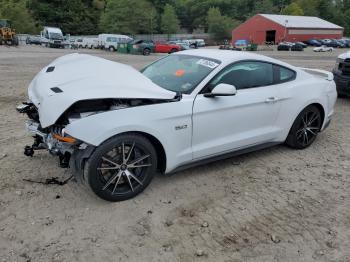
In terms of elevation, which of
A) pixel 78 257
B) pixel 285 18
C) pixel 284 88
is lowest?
pixel 78 257

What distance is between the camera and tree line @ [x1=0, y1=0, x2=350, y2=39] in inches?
2594

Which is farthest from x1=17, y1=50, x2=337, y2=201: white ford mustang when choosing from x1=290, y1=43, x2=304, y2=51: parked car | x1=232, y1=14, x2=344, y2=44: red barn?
x1=232, y1=14, x2=344, y2=44: red barn

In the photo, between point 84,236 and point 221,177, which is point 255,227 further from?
point 84,236

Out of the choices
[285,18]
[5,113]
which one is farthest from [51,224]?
[285,18]

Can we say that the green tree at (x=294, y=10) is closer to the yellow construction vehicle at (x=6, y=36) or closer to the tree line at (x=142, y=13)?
the tree line at (x=142, y=13)

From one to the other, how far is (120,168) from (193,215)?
885 mm

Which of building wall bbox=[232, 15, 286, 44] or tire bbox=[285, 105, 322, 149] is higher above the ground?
building wall bbox=[232, 15, 286, 44]

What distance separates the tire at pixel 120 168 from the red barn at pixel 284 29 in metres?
70.0

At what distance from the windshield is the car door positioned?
17cm

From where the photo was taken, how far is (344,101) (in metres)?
8.84

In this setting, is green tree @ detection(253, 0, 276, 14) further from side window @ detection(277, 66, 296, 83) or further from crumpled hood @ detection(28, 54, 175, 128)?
crumpled hood @ detection(28, 54, 175, 128)

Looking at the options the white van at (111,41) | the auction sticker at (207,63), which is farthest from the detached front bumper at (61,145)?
the white van at (111,41)

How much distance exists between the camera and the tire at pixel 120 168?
3.50 m

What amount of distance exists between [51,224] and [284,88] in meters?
3.39
